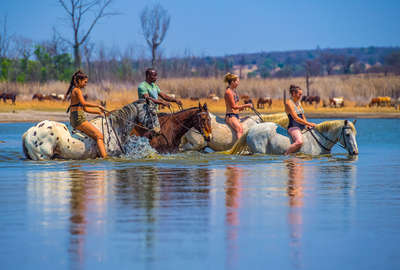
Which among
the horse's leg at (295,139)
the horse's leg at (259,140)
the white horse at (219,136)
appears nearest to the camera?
the horse's leg at (295,139)

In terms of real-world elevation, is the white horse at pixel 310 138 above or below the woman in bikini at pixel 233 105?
below

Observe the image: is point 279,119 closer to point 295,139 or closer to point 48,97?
point 295,139

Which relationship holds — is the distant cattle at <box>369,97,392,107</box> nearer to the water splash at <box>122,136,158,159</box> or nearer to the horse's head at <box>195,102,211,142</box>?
the horse's head at <box>195,102,211,142</box>

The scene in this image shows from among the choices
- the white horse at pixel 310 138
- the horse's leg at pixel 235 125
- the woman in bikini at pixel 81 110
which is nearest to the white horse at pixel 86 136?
the woman in bikini at pixel 81 110

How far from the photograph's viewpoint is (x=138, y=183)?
11.8 meters

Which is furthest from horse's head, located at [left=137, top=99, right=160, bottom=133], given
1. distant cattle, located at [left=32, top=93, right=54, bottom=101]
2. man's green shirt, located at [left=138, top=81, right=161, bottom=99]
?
distant cattle, located at [left=32, top=93, right=54, bottom=101]

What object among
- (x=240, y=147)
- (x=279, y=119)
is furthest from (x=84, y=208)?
(x=279, y=119)

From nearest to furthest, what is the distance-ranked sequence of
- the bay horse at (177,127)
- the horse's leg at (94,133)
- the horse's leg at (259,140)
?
1. the horse's leg at (94,133)
2. the bay horse at (177,127)
3. the horse's leg at (259,140)

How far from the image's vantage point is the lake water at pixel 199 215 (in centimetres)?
680

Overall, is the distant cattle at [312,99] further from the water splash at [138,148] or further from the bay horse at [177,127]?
the water splash at [138,148]

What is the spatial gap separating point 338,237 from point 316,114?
108 ft

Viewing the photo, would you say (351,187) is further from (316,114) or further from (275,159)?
(316,114)

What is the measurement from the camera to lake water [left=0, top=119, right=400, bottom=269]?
22.3ft

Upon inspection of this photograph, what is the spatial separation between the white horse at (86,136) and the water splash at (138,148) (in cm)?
11
